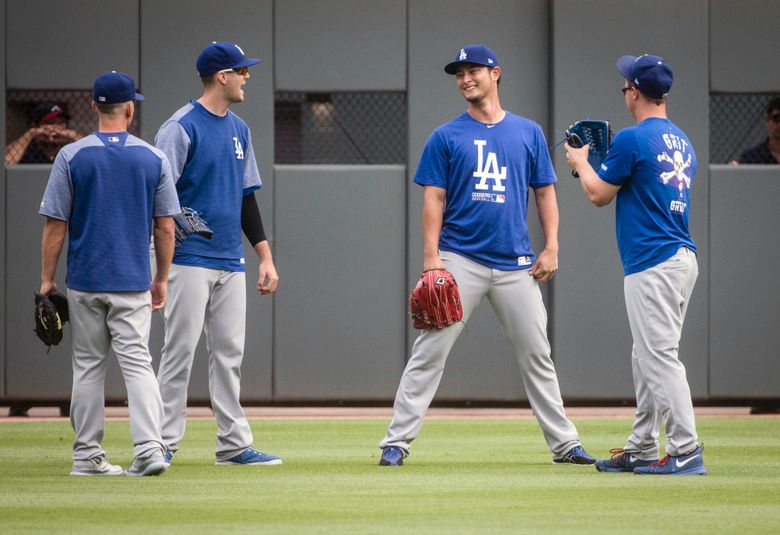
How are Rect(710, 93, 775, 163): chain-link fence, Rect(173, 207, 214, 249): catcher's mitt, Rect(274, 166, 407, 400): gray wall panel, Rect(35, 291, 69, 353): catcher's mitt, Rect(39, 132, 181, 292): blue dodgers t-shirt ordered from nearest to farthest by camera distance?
1. Rect(39, 132, 181, 292): blue dodgers t-shirt
2. Rect(35, 291, 69, 353): catcher's mitt
3. Rect(173, 207, 214, 249): catcher's mitt
4. Rect(274, 166, 407, 400): gray wall panel
5. Rect(710, 93, 775, 163): chain-link fence

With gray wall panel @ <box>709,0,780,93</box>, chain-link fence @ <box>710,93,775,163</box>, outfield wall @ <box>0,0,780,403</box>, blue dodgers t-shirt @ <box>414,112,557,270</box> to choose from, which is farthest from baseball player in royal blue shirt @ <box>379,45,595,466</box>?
chain-link fence @ <box>710,93,775,163</box>

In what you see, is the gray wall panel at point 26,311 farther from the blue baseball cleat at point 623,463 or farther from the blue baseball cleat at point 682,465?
the blue baseball cleat at point 682,465

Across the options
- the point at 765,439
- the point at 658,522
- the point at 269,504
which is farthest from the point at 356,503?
the point at 765,439

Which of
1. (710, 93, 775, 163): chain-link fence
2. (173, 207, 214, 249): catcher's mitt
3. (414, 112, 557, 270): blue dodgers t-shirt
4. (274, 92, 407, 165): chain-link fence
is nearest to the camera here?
(173, 207, 214, 249): catcher's mitt

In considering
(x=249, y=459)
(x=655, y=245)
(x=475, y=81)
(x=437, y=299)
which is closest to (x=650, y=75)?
(x=655, y=245)

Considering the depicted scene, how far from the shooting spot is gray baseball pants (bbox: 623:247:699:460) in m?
7.61

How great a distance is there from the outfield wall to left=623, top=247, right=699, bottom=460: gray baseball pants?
5621 mm

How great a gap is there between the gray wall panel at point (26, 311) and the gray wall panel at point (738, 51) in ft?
21.1

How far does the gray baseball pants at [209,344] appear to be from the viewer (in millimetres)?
8336

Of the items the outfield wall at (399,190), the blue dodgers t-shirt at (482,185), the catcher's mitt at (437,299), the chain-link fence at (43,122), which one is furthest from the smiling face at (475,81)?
the chain-link fence at (43,122)

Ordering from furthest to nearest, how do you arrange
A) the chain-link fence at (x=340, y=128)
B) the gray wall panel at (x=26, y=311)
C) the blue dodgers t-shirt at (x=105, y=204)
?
the chain-link fence at (x=340, y=128)
the gray wall panel at (x=26, y=311)
the blue dodgers t-shirt at (x=105, y=204)

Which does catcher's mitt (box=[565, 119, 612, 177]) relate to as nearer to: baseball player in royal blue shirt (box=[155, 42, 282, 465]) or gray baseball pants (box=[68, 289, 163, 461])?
baseball player in royal blue shirt (box=[155, 42, 282, 465])

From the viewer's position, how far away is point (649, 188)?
7.79 metres

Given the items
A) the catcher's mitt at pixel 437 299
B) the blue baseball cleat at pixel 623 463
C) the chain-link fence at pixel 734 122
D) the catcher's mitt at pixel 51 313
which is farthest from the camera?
the chain-link fence at pixel 734 122
